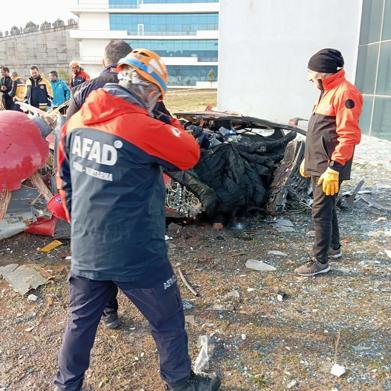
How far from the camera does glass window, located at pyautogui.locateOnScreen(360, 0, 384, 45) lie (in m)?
11.5

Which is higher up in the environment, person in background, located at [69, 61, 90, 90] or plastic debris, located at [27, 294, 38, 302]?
person in background, located at [69, 61, 90, 90]

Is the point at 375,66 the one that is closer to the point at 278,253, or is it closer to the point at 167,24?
the point at 278,253

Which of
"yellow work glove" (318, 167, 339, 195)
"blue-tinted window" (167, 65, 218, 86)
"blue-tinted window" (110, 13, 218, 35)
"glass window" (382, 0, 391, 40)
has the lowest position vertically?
"blue-tinted window" (167, 65, 218, 86)

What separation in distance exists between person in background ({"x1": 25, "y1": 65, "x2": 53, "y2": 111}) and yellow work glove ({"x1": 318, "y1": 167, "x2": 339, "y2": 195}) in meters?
9.01

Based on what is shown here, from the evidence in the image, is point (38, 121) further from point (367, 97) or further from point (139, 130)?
point (367, 97)

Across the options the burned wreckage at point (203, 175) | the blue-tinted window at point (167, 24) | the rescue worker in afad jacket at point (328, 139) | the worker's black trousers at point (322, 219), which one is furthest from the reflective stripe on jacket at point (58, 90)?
the blue-tinted window at point (167, 24)

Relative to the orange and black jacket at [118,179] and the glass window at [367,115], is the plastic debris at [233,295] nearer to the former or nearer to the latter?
the orange and black jacket at [118,179]

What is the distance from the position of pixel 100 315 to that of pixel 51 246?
7.50 ft

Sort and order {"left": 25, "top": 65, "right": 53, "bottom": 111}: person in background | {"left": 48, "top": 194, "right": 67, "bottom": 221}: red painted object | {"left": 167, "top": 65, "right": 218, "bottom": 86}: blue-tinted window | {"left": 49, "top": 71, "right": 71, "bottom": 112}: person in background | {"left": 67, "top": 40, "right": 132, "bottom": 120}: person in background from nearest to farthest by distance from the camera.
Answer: {"left": 67, "top": 40, "right": 132, "bottom": 120}: person in background < {"left": 48, "top": 194, "right": 67, "bottom": 221}: red painted object < {"left": 25, "top": 65, "right": 53, "bottom": 111}: person in background < {"left": 49, "top": 71, "right": 71, "bottom": 112}: person in background < {"left": 167, "top": 65, "right": 218, "bottom": 86}: blue-tinted window

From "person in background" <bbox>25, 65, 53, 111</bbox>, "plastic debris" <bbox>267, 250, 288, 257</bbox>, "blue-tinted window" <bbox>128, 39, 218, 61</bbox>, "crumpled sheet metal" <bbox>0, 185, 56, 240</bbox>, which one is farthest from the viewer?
"blue-tinted window" <bbox>128, 39, 218, 61</bbox>

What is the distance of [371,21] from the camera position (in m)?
12.1

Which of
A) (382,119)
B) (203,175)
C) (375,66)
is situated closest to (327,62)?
(203,175)

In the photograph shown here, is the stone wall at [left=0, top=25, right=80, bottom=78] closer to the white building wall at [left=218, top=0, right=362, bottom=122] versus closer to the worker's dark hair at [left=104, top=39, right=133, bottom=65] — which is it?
the white building wall at [left=218, top=0, right=362, bottom=122]

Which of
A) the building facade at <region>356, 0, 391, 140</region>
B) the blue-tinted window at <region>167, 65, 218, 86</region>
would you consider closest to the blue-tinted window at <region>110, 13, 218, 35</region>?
the blue-tinted window at <region>167, 65, 218, 86</region>
